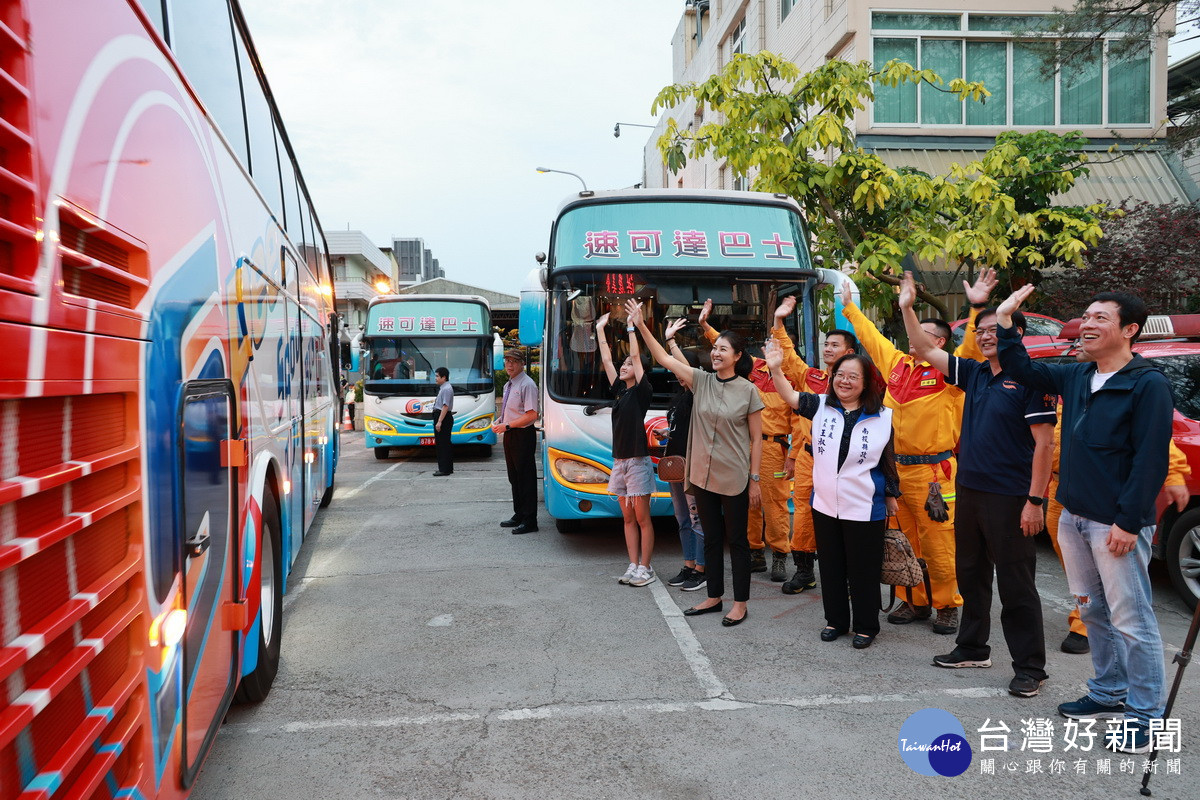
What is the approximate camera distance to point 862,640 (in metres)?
4.78

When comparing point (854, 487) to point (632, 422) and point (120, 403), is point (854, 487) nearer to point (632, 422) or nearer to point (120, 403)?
point (632, 422)

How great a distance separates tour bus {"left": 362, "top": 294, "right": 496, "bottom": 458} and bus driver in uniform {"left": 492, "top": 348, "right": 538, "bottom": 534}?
6.87m

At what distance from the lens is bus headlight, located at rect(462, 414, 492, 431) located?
1539 cm

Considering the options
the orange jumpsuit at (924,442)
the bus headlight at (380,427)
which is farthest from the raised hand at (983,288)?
the bus headlight at (380,427)

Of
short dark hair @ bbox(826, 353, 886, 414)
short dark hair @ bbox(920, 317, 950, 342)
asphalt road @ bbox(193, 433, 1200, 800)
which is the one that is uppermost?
short dark hair @ bbox(920, 317, 950, 342)

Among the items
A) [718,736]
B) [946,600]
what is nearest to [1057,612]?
[946,600]

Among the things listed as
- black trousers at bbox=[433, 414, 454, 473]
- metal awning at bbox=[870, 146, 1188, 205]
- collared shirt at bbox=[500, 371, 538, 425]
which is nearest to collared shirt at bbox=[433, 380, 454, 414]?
black trousers at bbox=[433, 414, 454, 473]

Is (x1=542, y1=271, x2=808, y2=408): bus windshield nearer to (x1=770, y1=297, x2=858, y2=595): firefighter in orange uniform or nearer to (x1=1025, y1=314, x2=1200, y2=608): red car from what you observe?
(x1=770, y1=297, x2=858, y2=595): firefighter in orange uniform

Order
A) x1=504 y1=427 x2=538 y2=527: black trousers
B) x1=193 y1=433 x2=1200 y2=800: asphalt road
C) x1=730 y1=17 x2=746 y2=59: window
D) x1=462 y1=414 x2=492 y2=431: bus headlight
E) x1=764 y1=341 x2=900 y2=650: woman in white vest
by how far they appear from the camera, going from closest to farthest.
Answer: x1=193 y1=433 x2=1200 y2=800: asphalt road, x1=764 y1=341 x2=900 y2=650: woman in white vest, x1=504 y1=427 x2=538 y2=527: black trousers, x1=462 y1=414 x2=492 y2=431: bus headlight, x1=730 y1=17 x2=746 y2=59: window

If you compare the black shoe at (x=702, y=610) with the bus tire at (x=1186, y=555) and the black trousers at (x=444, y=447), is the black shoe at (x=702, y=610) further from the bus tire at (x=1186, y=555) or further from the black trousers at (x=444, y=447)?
the black trousers at (x=444, y=447)

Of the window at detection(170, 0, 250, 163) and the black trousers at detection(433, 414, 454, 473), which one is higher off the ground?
the window at detection(170, 0, 250, 163)

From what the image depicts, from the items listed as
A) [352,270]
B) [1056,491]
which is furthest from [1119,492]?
[352,270]

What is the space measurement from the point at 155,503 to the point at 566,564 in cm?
489

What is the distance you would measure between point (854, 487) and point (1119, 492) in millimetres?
1384
